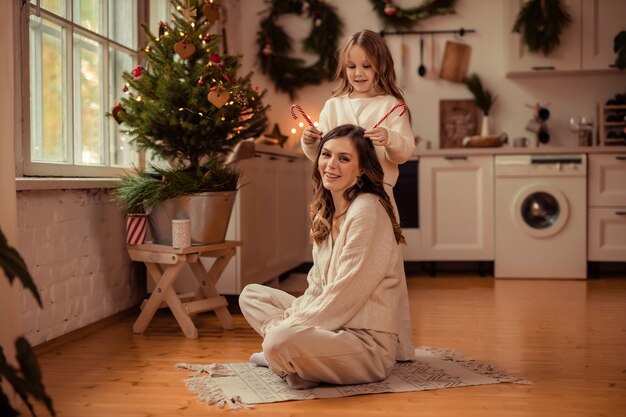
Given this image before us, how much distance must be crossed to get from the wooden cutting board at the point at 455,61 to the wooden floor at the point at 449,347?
1.94 metres

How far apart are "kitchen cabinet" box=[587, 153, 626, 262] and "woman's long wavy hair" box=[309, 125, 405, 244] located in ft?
10.2

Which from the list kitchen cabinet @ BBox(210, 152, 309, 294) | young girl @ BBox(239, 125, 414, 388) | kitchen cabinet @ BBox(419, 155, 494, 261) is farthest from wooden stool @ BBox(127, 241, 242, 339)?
kitchen cabinet @ BBox(419, 155, 494, 261)

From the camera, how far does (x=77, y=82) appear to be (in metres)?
3.34

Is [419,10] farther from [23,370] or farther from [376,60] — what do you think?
[23,370]

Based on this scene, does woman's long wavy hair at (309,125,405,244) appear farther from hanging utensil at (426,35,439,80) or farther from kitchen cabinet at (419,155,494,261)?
hanging utensil at (426,35,439,80)

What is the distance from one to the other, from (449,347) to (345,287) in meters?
0.89

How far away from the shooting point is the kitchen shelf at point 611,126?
5.24m

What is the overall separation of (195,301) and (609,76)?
3.75 metres

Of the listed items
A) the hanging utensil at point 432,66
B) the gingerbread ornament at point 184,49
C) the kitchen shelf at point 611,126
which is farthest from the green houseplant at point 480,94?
the gingerbread ornament at point 184,49

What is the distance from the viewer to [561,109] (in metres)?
5.59

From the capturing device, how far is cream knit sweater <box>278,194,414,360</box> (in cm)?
222

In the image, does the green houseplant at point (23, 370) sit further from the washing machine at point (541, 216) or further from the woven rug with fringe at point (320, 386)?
the washing machine at point (541, 216)

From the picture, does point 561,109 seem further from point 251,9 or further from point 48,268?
point 48,268

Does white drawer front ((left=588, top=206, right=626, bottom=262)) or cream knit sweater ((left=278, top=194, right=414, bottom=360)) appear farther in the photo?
white drawer front ((left=588, top=206, right=626, bottom=262))
